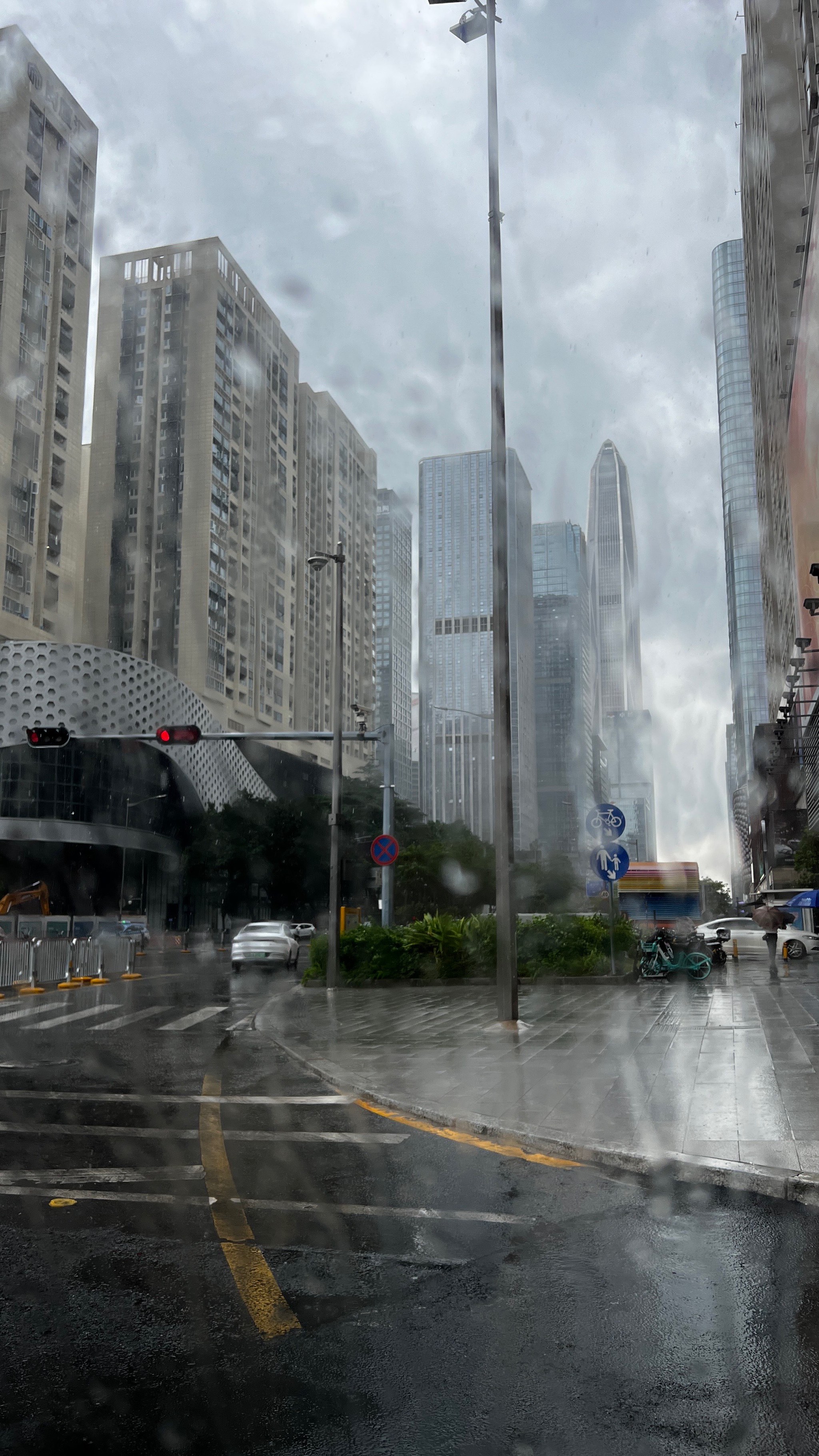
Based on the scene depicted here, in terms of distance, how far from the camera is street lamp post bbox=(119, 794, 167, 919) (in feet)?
199

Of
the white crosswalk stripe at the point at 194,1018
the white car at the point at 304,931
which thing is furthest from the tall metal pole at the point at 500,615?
the white car at the point at 304,931

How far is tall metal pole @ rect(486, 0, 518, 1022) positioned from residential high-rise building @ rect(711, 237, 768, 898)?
7720 centimetres

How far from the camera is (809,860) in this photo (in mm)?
44375

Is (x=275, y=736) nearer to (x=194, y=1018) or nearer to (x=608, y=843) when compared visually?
(x=194, y=1018)

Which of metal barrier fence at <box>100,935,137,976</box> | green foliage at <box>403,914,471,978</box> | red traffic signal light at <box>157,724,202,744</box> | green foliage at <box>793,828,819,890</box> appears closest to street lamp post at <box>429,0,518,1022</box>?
green foliage at <box>403,914,471,978</box>

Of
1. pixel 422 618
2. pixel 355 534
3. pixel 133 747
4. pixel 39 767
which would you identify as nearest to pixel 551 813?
pixel 422 618

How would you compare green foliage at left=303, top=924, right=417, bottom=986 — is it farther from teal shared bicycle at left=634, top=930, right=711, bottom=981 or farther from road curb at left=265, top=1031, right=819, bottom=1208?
road curb at left=265, top=1031, right=819, bottom=1208

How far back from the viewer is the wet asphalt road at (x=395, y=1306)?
2562mm

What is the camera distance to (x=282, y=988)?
20.6 meters

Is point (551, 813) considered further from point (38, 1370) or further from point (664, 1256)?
point (38, 1370)

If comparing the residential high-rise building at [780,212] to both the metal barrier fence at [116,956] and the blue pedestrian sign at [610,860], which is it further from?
the metal barrier fence at [116,956]

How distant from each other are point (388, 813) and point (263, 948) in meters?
5.80

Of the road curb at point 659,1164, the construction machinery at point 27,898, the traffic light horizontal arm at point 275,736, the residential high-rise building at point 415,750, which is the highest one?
the residential high-rise building at point 415,750

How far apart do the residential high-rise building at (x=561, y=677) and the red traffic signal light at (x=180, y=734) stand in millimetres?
7077
